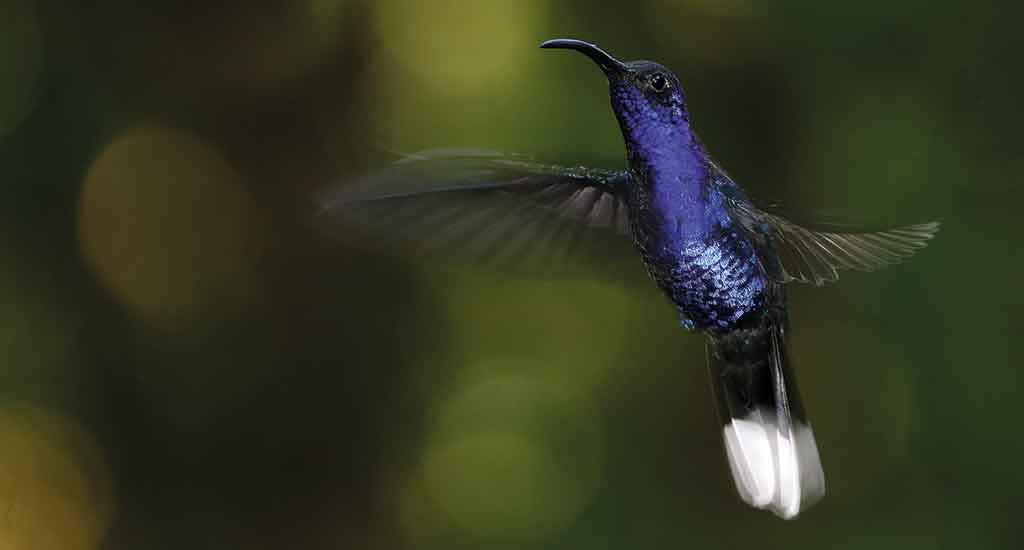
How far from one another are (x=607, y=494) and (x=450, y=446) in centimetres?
24

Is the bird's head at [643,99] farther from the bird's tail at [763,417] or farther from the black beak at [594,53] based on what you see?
the bird's tail at [763,417]

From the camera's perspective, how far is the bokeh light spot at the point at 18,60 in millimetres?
1583

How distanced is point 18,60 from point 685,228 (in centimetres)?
128

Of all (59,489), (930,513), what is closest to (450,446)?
(59,489)

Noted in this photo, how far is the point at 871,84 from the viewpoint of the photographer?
155 cm

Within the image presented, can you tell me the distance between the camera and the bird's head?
0.57 m

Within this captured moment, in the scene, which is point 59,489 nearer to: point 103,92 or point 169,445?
point 169,445

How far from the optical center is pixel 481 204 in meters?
0.69

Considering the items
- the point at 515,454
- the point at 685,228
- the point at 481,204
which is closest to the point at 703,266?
the point at 685,228

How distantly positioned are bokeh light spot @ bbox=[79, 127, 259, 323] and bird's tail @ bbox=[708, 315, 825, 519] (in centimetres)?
106

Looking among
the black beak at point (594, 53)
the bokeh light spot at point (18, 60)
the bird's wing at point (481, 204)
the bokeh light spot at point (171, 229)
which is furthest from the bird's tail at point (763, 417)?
the bokeh light spot at point (18, 60)

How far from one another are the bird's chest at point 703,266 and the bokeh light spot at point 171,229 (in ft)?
3.72

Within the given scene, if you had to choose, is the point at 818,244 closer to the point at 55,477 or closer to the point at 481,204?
the point at 481,204

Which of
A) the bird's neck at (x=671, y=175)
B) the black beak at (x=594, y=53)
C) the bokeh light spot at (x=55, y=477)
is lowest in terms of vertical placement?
the bokeh light spot at (x=55, y=477)
